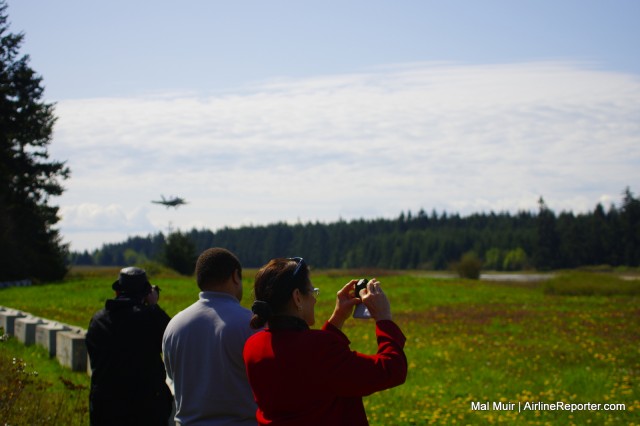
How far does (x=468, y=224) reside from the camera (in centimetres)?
15562

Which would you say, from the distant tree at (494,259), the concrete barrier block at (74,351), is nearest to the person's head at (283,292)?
the concrete barrier block at (74,351)

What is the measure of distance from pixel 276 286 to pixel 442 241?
5019 inches

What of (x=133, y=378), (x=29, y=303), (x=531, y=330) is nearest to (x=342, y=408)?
(x=133, y=378)

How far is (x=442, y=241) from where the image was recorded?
129375mm

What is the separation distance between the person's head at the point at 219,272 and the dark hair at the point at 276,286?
878mm

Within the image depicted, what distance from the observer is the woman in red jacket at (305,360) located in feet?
10.8

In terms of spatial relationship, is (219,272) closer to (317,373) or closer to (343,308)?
(343,308)

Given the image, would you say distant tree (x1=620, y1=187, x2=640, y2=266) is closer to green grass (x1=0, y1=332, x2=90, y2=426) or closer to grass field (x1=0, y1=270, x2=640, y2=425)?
grass field (x1=0, y1=270, x2=640, y2=425)

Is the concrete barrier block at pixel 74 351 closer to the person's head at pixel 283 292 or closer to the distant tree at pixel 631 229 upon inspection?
the person's head at pixel 283 292

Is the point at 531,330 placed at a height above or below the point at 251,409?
below

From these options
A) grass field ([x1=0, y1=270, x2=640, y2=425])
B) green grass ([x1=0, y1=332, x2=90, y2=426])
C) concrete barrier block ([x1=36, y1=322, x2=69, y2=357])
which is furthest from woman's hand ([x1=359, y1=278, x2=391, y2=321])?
concrete barrier block ([x1=36, y1=322, x2=69, y2=357])

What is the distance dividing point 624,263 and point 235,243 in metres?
89.4

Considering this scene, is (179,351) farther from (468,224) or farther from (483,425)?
(468,224)

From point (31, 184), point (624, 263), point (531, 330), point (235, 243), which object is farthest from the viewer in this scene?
point (235, 243)
